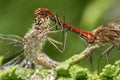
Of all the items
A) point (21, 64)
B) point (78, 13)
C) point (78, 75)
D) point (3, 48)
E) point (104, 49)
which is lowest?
point (78, 75)

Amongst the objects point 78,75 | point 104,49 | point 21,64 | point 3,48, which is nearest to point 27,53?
point 21,64

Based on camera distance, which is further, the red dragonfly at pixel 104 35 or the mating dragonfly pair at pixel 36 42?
the red dragonfly at pixel 104 35

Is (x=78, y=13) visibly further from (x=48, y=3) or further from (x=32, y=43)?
(x=32, y=43)

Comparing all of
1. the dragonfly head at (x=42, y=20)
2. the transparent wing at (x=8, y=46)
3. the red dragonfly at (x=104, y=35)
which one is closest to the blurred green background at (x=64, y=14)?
the red dragonfly at (x=104, y=35)

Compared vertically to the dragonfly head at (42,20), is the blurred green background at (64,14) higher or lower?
higher

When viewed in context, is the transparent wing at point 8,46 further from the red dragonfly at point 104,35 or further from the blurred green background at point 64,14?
the blurred green background at point 64,14

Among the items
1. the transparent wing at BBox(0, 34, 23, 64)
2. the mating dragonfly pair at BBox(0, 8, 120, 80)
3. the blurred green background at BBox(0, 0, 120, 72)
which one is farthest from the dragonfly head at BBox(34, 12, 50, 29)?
the blurred green background at BBox(0, 0, 120, 72)

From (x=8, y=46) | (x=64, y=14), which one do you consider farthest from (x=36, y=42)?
(x=64, y=14)
